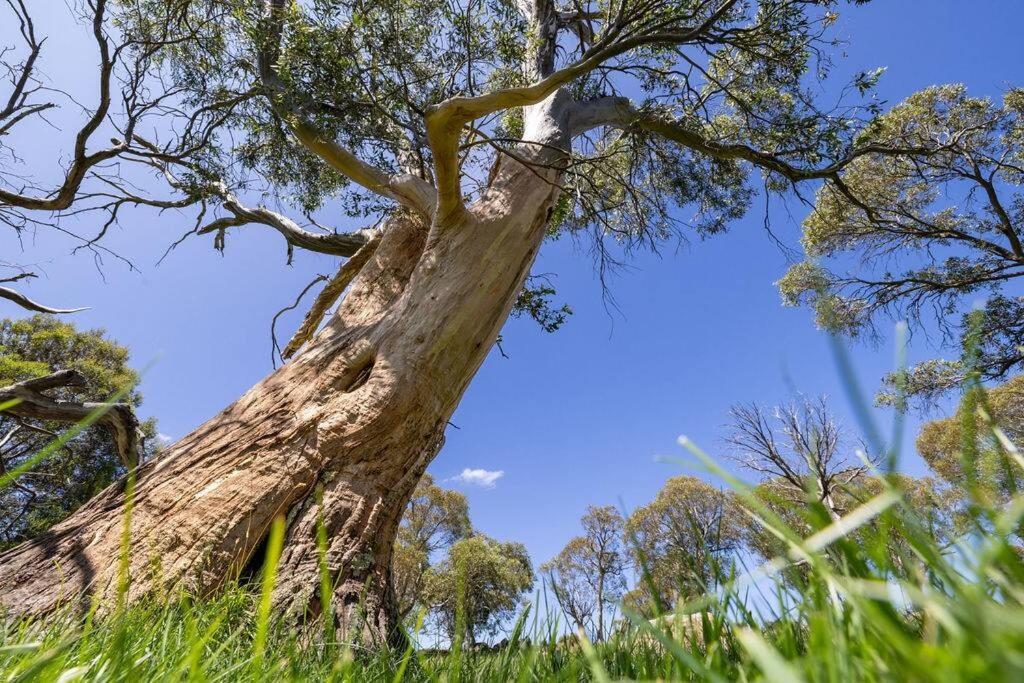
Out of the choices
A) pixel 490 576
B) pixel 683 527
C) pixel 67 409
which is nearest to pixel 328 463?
pixel 683 527

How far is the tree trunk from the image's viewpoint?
6.49ft

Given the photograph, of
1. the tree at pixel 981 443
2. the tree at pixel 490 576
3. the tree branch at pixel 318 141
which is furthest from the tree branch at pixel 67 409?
the tree at pixel 490 576

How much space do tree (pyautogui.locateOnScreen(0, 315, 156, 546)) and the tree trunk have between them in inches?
183

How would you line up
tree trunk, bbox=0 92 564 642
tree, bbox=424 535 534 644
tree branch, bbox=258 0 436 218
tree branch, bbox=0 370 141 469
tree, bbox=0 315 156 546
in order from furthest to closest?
1. tree, bbox=424 535 534 644
2. tree, bbox=0 315 156 546
3. tree branch, bbox=258 0 436 218
4. tree branch, bbox=0 370 141 469
5. tree trunk, bbox=0 92 564 642

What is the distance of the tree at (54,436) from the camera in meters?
7.88

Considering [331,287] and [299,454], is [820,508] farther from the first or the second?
[331,287]

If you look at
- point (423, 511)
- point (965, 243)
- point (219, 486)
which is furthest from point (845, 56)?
point (423, 511)

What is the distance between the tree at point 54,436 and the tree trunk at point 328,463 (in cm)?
466

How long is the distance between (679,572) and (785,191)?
626 centimetres

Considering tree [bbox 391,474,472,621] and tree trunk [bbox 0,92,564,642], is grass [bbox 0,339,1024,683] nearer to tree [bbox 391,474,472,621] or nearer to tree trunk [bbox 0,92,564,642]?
tree trunk [bbox 0,92,564,642]

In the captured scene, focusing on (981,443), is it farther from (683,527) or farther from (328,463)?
(328,463)

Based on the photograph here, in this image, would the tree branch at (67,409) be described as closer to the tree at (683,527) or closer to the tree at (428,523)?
the tree at (683,527)

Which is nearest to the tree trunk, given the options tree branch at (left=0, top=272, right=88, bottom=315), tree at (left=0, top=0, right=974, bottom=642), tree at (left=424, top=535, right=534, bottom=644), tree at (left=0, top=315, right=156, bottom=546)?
tree at (left=0, top=0, right=974, bottom=642)

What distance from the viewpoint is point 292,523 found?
2.25 metres
